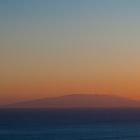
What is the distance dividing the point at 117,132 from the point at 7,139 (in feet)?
44.6

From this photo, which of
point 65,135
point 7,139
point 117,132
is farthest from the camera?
point 117,132

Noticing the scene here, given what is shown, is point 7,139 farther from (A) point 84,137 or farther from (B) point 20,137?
(A) point 84,137

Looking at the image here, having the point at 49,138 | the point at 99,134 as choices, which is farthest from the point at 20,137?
the point at 99,134

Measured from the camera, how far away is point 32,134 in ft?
193

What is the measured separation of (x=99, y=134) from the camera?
5994 cm

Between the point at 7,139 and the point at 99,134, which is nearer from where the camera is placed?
the point at 7,139

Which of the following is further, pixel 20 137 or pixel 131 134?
pixel 131 134

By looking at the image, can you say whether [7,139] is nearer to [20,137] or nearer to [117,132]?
[20,137]

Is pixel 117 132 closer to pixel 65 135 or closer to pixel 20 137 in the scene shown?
pixel 65 135

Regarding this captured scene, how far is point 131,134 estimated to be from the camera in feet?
195

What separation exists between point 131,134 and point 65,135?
6.09 metres

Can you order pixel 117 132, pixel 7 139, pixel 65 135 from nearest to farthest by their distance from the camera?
1. pixel 7 139
2. pixel 65 135
3. pixel 117 132

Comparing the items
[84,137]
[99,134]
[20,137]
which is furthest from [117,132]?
[20,137]

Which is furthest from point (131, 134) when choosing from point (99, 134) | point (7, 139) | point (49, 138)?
point (7, 139)
